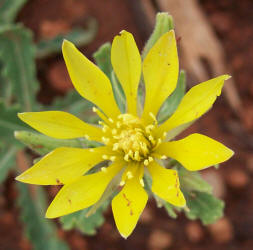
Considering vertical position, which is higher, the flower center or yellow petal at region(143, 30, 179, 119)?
yellow petal at region(143, 30, 179, 119)

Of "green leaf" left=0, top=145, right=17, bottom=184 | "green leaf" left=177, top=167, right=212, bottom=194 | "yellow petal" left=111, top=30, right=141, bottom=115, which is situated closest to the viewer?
"yellow petal" left=111, top=30, right=141, bottom=115

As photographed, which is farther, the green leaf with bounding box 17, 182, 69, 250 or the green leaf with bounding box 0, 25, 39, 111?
the green leaf with bounding box 17, 182, 69, 250

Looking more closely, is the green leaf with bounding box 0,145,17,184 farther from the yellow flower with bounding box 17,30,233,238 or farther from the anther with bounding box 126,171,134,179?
the anther with bounding box 126,171,134,179

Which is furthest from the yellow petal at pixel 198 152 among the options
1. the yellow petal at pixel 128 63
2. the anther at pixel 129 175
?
the yellow petal at pixel 128 63

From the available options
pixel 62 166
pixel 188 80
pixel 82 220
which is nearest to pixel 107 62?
pixel 62 166

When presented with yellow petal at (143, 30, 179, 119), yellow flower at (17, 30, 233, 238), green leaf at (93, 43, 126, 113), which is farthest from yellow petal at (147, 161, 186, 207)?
green leaf at (93, 43, 126, 113)

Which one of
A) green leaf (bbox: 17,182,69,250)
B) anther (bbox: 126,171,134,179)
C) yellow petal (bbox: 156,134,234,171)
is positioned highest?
yellow petal (bbox: 156,134,234,171)

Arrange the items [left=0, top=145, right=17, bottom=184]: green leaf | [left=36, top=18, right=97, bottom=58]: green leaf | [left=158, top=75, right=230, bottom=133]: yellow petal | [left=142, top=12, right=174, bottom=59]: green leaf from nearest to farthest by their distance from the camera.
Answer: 1. [left=158, top=75, right=230, bottom=133]: yellow petal
2. [left=142, top=12, right=174, bottom=59]: green leaf
3. [left=0, top=145, right=17, bottom=184]: green leaf
4. [left=36, top=18, right=97, bottom=58]: green leaf
